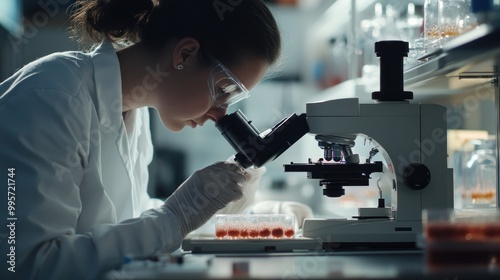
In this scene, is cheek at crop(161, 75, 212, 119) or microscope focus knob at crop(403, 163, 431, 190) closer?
microscope focus knob at crop(403, 163, 431, 190)

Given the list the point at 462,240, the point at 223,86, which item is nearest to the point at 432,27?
the point at 223,86

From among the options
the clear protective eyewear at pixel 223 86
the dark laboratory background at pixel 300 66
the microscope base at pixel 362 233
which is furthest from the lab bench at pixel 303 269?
the dark laboratory background at pixel 300 66

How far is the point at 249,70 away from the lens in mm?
1872

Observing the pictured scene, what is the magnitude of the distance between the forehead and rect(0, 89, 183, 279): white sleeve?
465 mm

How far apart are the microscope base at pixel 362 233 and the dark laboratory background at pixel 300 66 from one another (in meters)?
0.53

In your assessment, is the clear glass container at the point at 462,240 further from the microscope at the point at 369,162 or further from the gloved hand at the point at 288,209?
the gloved hand at the point at 288,209

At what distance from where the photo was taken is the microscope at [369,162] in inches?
64.6

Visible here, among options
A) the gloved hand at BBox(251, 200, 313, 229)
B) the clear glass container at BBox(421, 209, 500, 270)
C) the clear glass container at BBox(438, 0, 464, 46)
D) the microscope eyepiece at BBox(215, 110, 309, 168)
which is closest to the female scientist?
the microscope eyepiece at BBox(215, 110, 309, 168)

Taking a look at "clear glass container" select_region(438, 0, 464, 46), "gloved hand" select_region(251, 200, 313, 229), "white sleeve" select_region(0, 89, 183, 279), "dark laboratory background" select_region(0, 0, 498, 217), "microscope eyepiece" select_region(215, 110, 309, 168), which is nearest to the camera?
"white sleeve" select_region(0, 89, 183, 279)

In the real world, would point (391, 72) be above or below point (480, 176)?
above

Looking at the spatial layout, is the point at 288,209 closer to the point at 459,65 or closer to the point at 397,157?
the point at 397,157

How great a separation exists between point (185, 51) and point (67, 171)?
483 mm

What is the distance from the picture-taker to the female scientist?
5.07 feet

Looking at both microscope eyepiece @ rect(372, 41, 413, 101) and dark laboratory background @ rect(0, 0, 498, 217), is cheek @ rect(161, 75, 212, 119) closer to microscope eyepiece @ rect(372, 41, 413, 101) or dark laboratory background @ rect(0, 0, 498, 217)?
dark laboratory background @ rect(0, 0, 498, 217)
